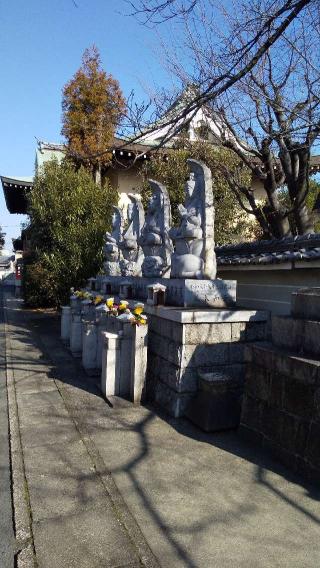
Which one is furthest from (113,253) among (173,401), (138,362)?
(173,401)

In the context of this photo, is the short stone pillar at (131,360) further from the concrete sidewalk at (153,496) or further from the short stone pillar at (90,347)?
the short stone pillar at (90,347)

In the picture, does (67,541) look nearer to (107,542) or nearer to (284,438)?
(107,542)

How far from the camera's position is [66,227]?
1705 centimetres

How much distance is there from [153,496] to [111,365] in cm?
281

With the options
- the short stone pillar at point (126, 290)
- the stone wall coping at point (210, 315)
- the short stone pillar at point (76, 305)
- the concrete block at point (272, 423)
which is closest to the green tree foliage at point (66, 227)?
the short stone pillar at point (76, 305)

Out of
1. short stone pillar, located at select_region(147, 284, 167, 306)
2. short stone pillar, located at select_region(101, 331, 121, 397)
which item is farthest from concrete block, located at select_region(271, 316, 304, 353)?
short stone pillar, located at select_region(101, 331, 121, 397)

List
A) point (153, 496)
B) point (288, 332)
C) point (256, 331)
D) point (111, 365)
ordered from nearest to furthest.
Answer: point (153, 496)
point (288, 332)
point (256, 331)
point (111, 365)

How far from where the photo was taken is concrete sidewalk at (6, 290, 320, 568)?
121 inches

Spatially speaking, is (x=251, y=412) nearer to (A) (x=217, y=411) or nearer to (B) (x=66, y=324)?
(A) (x=217, y=411)

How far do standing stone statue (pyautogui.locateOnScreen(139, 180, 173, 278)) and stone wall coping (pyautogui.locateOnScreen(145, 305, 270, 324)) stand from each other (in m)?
1.80

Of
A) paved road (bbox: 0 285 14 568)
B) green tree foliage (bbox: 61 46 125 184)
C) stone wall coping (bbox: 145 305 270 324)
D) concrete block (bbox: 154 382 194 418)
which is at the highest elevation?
green tree foliage (bbox: 61 46 125 184)

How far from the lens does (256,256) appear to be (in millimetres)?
9055

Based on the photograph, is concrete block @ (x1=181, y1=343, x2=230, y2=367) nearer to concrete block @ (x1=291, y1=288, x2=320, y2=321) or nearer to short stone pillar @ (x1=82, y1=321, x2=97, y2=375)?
concrete block @ (x1=291, y1=288, x2=320, y2=321)

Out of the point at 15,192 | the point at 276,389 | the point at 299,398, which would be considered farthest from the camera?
the point at 15,192
